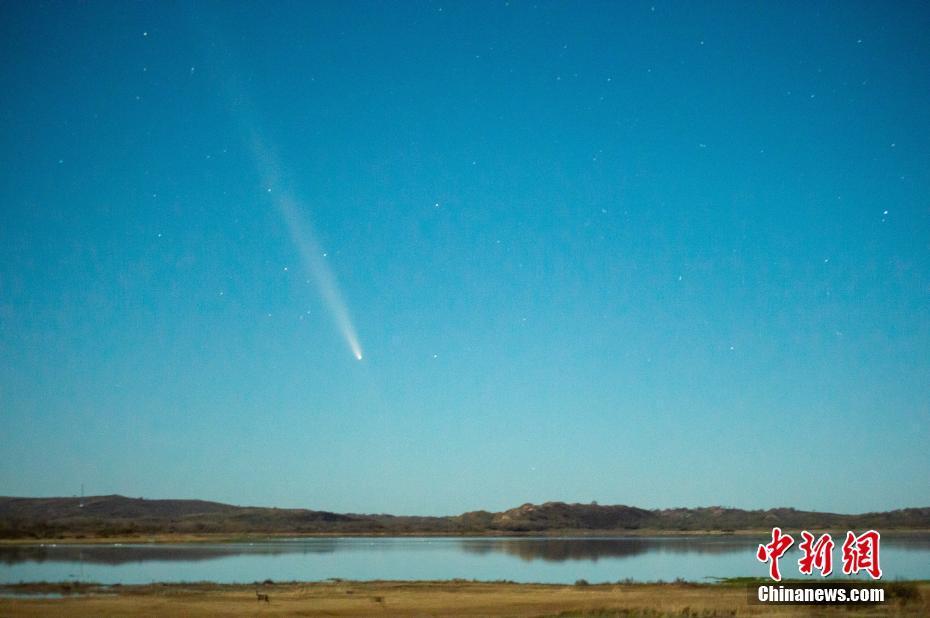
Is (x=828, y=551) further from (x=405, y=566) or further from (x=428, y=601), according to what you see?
(x=405, y=566)

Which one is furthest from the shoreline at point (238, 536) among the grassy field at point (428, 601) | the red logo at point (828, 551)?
the red logo at point (828, 551)

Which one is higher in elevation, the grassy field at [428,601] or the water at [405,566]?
the grassy field at [428,601]

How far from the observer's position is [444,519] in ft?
609

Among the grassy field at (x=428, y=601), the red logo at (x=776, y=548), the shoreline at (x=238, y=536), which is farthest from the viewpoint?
the shoreline at (x=238, y=536)

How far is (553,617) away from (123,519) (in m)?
144

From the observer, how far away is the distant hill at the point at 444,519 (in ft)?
494

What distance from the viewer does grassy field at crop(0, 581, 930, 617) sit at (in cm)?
2808

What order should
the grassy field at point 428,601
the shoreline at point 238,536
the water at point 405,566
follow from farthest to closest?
the shoreline at point 238,536, the water at point 405,566, the grassy field at point 428,601

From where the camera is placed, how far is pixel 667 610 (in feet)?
91.0

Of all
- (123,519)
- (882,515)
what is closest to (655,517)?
(882,515)

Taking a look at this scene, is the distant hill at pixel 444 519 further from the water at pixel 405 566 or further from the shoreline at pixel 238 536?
the water at pixel 405 566

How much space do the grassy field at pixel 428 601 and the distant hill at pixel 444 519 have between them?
10466 centimetres

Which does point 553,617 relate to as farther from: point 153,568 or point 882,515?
point 882,515

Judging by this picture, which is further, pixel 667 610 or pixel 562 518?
pixel 562 518
